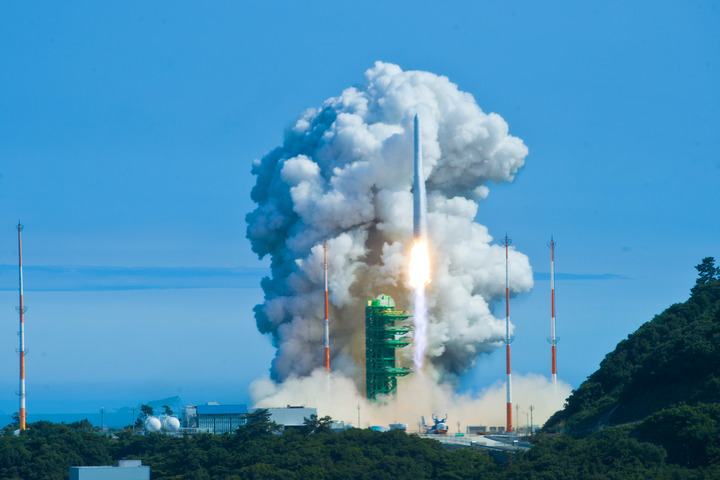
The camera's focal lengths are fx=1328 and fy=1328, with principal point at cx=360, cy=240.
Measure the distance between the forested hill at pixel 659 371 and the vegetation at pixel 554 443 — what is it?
82 millimetres

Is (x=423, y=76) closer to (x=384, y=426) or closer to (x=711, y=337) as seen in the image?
(x=384, y=426)

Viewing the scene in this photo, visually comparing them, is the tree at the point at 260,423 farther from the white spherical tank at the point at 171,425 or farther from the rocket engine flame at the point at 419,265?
the rocket engine flame at the point at 419,265

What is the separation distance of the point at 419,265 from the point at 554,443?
26208 mm

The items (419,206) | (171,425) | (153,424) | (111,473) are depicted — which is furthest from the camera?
(153,424)

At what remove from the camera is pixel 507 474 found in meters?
64.6

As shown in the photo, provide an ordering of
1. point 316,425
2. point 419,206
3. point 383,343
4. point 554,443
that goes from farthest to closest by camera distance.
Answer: point 383,343, point 419,206, point 316,425, point 554,443

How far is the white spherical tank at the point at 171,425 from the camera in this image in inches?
3711

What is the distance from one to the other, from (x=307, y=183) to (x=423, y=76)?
1159 cm

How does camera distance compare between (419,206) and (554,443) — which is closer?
(554,443)

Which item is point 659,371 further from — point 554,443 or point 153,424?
point 153,424

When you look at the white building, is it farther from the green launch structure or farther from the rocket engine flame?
the rocket engine flame

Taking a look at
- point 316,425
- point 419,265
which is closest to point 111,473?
point 316,425

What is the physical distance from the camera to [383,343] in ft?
306

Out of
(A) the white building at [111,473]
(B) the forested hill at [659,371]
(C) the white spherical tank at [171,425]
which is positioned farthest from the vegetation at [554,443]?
(C) the white spherical tank at [171,425]
